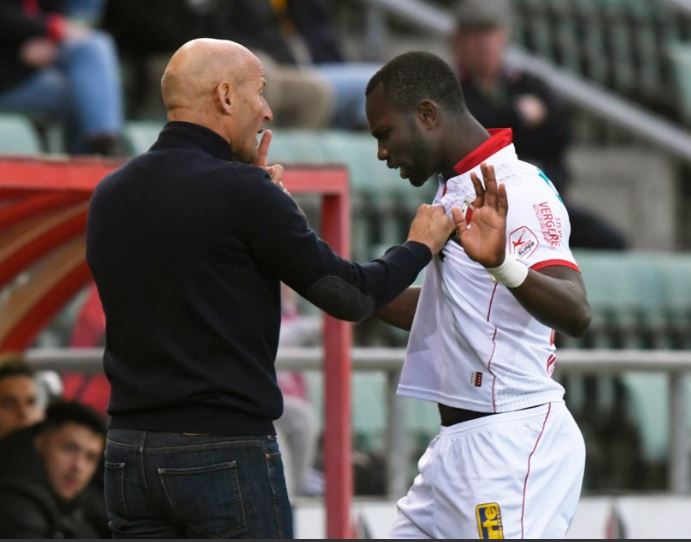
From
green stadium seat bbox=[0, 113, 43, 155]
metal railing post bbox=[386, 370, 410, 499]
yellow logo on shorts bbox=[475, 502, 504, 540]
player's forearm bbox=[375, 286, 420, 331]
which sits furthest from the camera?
green stadium seat bbox=[0, 113, 43, 155]

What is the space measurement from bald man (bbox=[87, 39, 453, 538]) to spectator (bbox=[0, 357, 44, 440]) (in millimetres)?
2940

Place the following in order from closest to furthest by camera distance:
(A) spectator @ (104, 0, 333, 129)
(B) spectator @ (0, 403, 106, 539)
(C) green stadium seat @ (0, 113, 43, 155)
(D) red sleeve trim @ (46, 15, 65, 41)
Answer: (B) spectator @ (0, 403, 106, 539), (C) green stadium seat @ (0, 113, 43, 155), (D) red sleeve trim @ (46, 15, 65, 41), (A) spectator @ (104, 0, 333, 129)

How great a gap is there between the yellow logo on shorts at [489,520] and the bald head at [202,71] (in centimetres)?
127

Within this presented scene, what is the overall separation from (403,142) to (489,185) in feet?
1.23

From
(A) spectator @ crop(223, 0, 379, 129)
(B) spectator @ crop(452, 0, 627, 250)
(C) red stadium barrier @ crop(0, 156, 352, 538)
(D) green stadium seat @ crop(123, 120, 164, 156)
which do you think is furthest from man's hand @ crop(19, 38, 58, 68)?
(B) spectator @ crop(452, 0, 627, 250)

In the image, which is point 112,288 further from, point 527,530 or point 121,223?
point 527,530

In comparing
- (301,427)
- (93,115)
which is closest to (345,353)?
(301,427)

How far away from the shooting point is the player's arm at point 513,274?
427 cm

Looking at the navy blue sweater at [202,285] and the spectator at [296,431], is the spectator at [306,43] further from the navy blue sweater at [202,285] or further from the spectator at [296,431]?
the navy blue sweater at [202,285]

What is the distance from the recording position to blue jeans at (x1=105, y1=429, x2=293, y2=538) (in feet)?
13.5

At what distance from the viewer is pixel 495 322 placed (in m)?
4.61

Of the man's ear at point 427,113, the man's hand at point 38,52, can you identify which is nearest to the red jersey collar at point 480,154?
the man's ear at point 427,113

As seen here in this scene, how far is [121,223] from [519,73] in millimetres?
5973

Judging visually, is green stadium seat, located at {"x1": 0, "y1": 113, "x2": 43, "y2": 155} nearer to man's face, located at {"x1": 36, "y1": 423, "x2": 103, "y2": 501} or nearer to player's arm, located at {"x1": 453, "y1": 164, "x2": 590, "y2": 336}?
man's face, located at {"x1": 36, "y1": 423, "x2": 103, "y2": 501}
